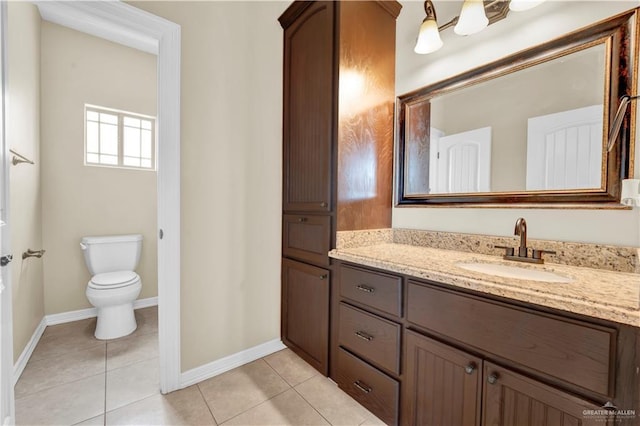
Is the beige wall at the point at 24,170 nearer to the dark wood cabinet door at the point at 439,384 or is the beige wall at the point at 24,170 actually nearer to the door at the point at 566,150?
the dark wood cabinet door at the point at 439,384

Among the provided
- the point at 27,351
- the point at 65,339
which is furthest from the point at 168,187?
the point at 65,339

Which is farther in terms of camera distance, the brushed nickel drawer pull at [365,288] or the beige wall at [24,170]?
the beige wall at [24,170]

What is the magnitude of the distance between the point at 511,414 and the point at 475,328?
0.26 metres

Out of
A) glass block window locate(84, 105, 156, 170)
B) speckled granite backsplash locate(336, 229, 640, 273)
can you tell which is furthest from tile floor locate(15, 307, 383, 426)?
glass block window locate(84, 105, 156, 170)

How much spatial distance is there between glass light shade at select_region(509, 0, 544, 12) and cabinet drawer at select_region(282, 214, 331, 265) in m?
1.29

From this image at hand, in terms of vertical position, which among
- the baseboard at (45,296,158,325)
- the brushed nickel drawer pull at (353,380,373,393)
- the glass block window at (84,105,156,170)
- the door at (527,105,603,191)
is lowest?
the baseboard at (45,296,158,325)

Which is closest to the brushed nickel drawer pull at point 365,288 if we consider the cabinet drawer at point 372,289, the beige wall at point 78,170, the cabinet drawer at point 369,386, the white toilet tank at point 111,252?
the cabinet drawer at point 372,289

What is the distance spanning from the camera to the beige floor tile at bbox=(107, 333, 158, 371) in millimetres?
1785

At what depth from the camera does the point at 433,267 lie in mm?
1045

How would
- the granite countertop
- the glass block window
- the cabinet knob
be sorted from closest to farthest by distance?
the granite countertop < the cabinet knob < the glass block window

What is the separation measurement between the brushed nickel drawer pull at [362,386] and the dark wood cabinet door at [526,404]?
521 mm

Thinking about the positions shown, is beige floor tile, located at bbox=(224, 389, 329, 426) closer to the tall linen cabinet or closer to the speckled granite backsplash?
the tall linen cabinet

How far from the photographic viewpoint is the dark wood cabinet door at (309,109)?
4.77 feet

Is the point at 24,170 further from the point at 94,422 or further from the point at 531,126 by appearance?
the point at 531,126
